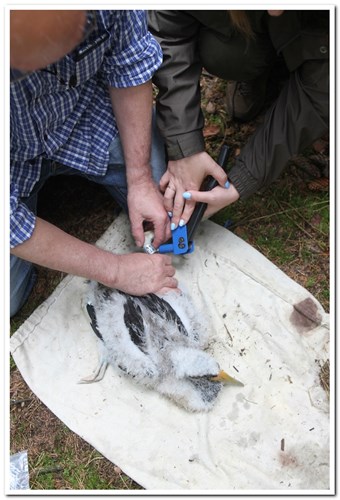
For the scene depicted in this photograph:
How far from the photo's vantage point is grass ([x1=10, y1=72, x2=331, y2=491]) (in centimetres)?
227

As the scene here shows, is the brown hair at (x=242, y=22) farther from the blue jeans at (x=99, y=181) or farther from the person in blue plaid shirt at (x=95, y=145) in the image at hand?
the blue jeans at (x=99, y=181)

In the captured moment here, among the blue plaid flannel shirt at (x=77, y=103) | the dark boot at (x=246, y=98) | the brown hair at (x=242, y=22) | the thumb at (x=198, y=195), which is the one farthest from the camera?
the dark boot at (x=246, y=98)

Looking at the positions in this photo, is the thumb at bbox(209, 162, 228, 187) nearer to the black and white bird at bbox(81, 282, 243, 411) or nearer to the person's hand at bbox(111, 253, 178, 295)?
the person's hand at bbox(111, 253, 178, 295)

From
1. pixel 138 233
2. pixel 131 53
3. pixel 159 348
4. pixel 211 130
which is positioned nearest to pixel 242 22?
pixel 131 53

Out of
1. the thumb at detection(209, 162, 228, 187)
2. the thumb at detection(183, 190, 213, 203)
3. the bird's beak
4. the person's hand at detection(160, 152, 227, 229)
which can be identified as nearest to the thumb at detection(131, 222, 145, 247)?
the person's hand at detection(160, 152, 227, 229)

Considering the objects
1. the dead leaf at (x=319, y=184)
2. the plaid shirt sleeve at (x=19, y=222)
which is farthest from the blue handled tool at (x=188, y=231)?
the plaid shirt sleeve at (x=19, y=222)

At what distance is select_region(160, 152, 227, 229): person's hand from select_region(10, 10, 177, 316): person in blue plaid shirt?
0.16 feet

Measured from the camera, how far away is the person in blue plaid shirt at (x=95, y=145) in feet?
6.09

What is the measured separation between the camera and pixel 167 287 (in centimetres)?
232

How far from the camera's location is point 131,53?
1.94m

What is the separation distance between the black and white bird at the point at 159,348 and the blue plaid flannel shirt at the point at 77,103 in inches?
21.8

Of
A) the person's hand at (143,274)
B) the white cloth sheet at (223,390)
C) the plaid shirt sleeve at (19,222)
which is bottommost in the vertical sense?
the white cloth sheet at (223,390)
